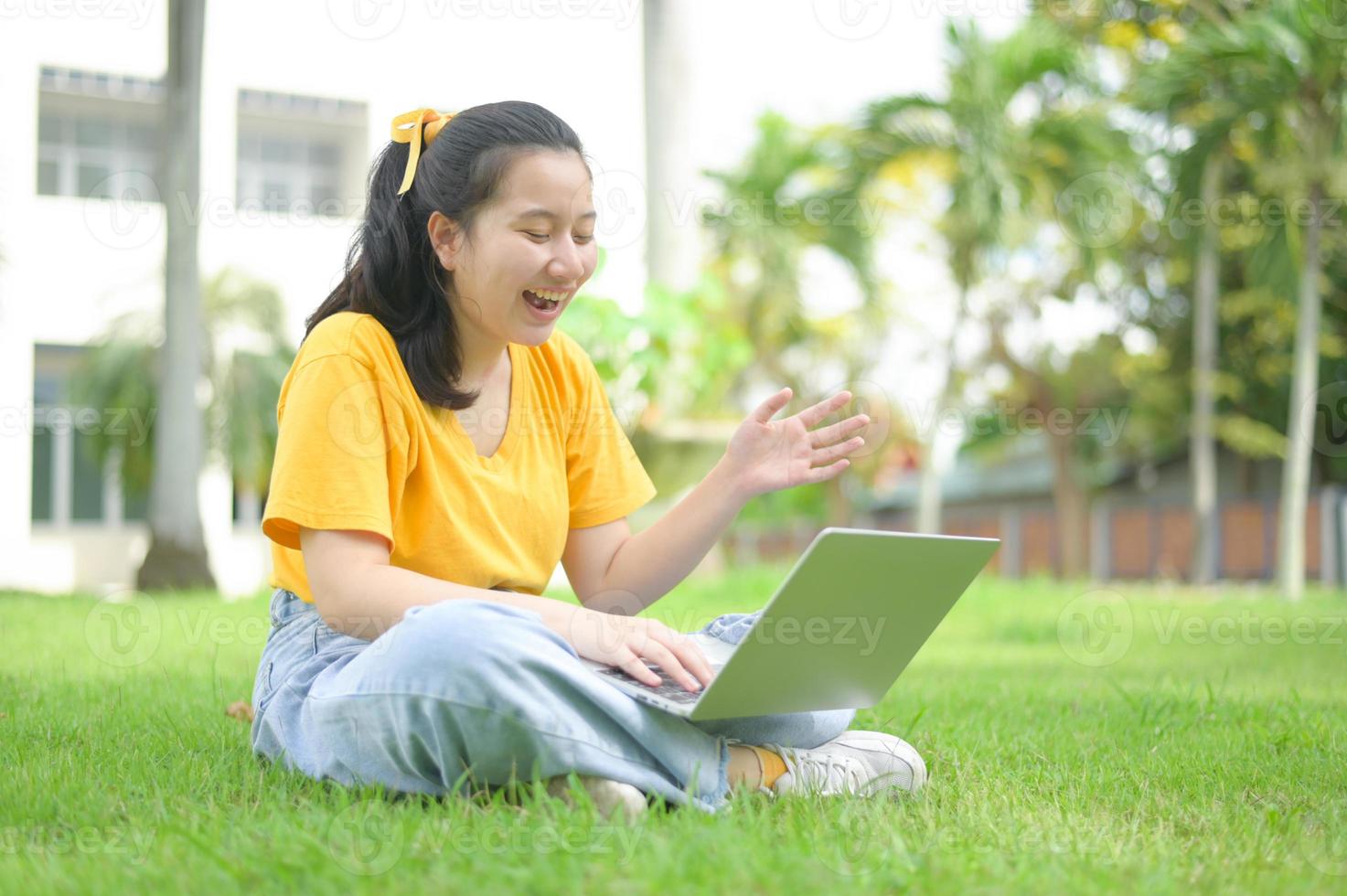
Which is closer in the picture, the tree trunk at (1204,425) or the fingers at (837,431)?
the fingers at (837,431)

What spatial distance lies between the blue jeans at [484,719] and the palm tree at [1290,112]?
9.31m

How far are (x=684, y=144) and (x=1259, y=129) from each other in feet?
18.2

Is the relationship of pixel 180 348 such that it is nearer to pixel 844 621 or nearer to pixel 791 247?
pixel 844 621

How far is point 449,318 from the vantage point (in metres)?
2.48

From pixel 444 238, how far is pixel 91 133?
1460 centimetres

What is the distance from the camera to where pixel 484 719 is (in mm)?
1910

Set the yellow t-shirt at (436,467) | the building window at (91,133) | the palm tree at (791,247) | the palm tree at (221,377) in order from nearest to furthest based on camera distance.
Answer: the yellow t-shirt at (436,467)
the palm tree at (221,377)
the building window at (91,133)
the palm tree at (791,247)

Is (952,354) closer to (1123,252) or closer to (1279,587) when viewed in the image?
(1279,587)

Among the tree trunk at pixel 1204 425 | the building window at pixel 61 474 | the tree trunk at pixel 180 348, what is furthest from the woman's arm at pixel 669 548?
the tree trunk at pixel 1204 425

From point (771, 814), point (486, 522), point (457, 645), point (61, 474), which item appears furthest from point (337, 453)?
point (61, 474)

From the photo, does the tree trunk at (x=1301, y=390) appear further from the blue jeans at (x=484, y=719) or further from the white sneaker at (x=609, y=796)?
the white sneaker at (x=609, y=796)

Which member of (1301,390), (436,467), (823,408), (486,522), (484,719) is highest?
(1301,390)

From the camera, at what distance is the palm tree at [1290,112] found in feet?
33.0

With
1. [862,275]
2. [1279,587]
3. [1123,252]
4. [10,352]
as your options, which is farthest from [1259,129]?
[10,352]
